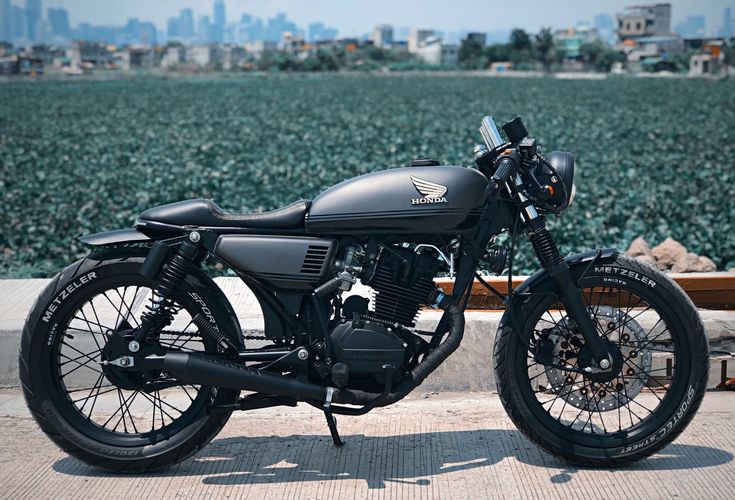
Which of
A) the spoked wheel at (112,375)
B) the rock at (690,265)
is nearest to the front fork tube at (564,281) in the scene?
the spoked wheel at (112,375)

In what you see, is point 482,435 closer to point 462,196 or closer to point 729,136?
point 462,196

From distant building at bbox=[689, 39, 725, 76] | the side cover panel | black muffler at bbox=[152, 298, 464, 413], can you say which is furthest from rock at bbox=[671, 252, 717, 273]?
distant building at bbox=[689, 39, 725, 76]

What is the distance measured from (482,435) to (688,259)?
13.4ft

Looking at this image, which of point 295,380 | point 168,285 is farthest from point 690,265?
point 168,285

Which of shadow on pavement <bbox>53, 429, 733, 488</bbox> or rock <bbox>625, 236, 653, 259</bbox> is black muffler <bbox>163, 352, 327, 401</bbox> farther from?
rock <bbox>625, 236, 653, 259</bbox>

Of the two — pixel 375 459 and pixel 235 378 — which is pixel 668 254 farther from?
pixel 235 378

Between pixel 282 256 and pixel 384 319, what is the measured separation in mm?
510

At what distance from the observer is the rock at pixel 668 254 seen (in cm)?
830

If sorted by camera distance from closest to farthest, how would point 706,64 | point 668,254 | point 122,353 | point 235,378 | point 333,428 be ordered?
1. point 235,378
2. point 122,353
3. point 333,428
4. point 668,254
5. point 706,64

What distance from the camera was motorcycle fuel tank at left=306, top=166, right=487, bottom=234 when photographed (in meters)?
4.11

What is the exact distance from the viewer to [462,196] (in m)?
4.13

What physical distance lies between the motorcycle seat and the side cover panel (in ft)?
0.22

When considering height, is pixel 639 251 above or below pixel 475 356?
below

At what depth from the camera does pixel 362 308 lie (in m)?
4.30
